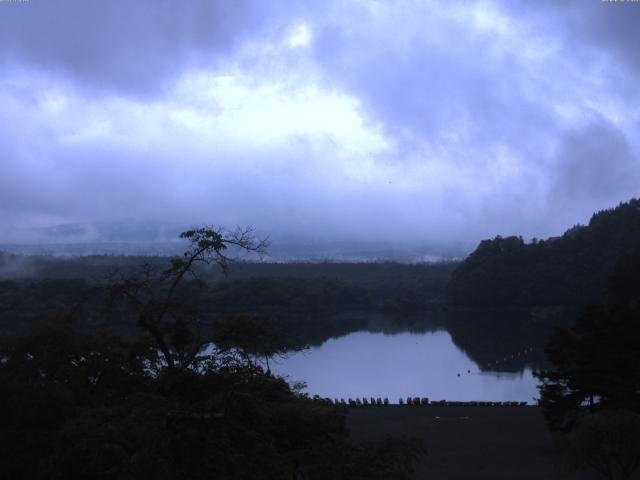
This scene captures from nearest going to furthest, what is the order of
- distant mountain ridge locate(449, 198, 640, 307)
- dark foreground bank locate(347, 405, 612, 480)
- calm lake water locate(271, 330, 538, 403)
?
dark foreground bank locate(347, 405, 612, 480)
calm lake water locate(271, 330, 538, 403)
distant mountain ridge locate(449, 198, 640, 307)

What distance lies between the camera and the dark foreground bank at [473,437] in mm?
10938

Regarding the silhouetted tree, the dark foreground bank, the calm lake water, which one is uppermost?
the silhouetted tree

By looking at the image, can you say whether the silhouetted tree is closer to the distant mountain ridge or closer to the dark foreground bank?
the dark foreground bank

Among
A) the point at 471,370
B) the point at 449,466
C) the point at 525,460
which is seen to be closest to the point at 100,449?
the point at 449,466

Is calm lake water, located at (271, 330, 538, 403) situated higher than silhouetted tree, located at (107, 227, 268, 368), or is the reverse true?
silhouetted tree, located at (107, 227, 268, 368)

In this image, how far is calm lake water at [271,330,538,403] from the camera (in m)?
20.9

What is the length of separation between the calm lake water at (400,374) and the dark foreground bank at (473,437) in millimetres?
3341

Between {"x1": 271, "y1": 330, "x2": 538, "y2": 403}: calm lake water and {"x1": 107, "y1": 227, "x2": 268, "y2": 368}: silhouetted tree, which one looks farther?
{"x1": 271, "y1": 330, "x2": 538, "y2": 403}: calm lake water

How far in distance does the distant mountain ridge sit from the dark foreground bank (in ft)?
108

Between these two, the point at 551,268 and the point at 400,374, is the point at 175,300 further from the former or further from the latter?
the point at 551,268

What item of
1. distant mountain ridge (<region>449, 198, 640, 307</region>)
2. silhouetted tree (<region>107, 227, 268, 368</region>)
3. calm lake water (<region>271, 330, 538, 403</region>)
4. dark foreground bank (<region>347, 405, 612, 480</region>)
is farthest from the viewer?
distant mountain ridge (<region>449, 198, 640, 307</region>)

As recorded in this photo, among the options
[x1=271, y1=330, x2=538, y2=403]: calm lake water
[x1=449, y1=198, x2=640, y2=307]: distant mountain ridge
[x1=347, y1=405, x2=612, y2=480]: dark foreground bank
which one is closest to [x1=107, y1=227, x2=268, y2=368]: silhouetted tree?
[x1=347, y1=405, x2=612, y2=480]: dark foreground bank

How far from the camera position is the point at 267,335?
18.3 ft

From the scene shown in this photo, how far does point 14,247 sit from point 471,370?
100518 millimetres
